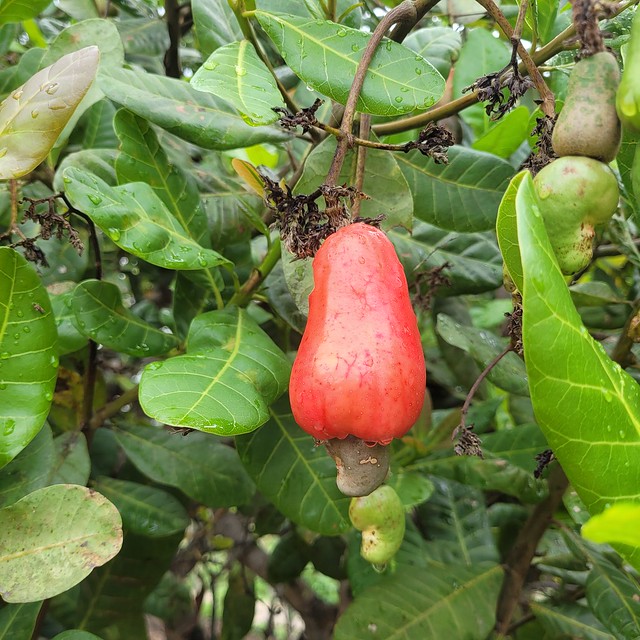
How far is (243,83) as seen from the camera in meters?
0.82

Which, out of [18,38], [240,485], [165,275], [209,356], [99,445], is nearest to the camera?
[209,356]

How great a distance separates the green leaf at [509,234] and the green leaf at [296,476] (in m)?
0.46

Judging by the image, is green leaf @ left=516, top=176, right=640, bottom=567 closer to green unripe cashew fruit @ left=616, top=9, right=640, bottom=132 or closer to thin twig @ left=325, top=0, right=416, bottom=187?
green unripe cashew fruit @ left=616, top=9, right=640, bottom=132

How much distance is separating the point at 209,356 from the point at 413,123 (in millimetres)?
530

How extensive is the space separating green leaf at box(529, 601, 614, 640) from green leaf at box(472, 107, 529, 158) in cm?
96

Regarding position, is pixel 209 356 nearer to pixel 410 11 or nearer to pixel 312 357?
pixel 312 357

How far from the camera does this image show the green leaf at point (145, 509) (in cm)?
117

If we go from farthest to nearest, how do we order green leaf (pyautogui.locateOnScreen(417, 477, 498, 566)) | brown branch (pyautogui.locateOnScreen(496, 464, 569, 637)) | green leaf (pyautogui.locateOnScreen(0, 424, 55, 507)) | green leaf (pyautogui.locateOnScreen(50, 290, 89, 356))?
green leaf (pyautogui.locateOnScreen(417, 477, 498, 566)) → brown branch (pyautogui.locateOnScreen(496, 464, 569, 637)) → green leaf (pyautogui.locateOnScreen(50, 290, 89, 356)) → green leaf (pyautogui.locateOnScreen(0, 424, 55, 507))

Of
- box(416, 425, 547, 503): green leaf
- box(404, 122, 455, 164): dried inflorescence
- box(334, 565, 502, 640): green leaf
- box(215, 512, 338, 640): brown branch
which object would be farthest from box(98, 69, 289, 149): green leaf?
box(215, 512, 338, 640): brown branch

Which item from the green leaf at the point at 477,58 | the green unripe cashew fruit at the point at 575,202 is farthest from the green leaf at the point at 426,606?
the green leaf at the point at 477,58

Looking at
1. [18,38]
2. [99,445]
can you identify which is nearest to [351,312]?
[99,445]

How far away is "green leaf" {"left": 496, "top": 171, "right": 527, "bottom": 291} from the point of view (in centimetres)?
69

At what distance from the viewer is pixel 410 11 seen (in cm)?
89

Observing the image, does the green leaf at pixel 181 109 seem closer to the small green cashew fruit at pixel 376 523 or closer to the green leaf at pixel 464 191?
the green leaf at pixel 464 191
